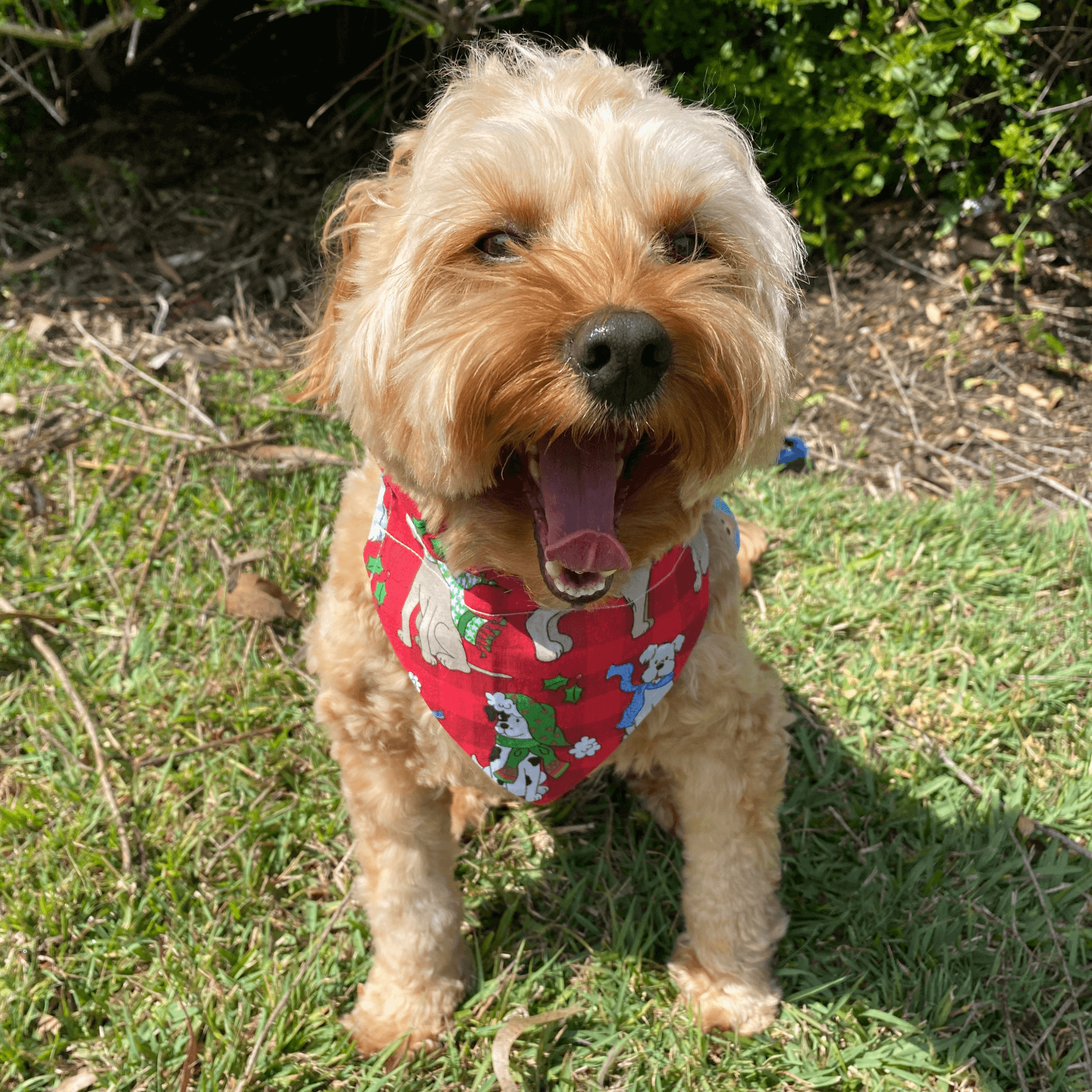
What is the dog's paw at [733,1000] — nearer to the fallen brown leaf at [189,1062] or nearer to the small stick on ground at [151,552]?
the fallen brown leaf at [189,1062]

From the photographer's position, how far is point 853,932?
2.57m

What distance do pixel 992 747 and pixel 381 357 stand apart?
7.72ft

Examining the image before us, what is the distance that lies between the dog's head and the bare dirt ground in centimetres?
228

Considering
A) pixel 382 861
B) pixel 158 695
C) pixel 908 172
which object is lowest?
pixel 158 695

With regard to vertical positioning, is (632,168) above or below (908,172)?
above

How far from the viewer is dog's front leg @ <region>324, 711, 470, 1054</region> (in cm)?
225

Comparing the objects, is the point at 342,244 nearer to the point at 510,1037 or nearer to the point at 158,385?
the point at 510,1037

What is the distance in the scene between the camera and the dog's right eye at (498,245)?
1746 mm

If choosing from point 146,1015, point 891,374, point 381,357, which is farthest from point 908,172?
point 146,1015

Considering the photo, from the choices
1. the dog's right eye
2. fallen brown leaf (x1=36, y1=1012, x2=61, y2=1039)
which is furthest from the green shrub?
fallen brown leaf (x1=36, y1=1012, x2=61, y2=1039)

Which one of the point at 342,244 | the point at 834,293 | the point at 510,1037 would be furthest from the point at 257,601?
the point at 834,293

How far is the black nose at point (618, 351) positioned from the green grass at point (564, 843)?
67.0 inches

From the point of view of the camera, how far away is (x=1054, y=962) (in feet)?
8.02

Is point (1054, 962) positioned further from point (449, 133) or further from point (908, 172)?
point (908, 172)
